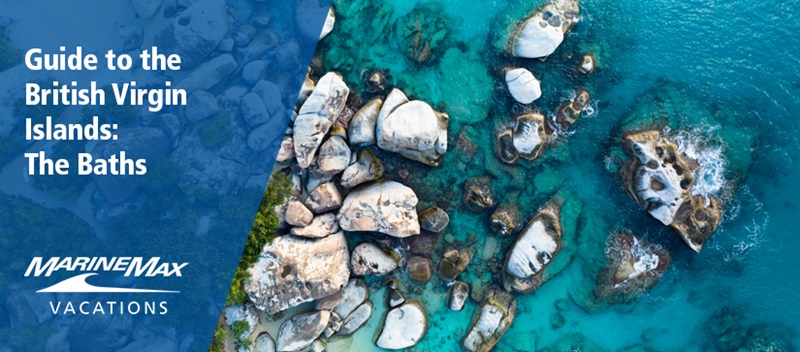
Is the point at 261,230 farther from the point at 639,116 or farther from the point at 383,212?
the point at 639,116

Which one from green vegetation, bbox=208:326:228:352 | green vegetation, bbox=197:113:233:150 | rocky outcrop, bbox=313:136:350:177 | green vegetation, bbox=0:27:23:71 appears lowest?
green vegetation, bbox=208:326:228:352

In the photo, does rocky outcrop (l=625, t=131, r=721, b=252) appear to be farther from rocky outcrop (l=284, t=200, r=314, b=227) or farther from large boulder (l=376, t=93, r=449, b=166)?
rocky outcrop (l=284, t=200, r=314, b=227)

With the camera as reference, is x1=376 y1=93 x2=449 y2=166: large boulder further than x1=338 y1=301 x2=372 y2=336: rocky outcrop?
No

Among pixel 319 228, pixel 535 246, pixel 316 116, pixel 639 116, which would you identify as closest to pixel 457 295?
pixel 535 246

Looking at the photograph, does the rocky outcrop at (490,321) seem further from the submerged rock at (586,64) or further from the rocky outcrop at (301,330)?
the submerged rock at (586,64)

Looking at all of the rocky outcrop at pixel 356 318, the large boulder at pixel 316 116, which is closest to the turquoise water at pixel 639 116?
the large boulder at pixel 316 116

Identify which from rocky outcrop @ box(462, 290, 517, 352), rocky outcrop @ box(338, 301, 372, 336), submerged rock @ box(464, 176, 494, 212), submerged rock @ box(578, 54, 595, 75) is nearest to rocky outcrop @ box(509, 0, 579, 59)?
submerged rock @ box(578, 54, 595, 75)

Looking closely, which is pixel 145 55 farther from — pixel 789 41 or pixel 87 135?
pixel 789 41
